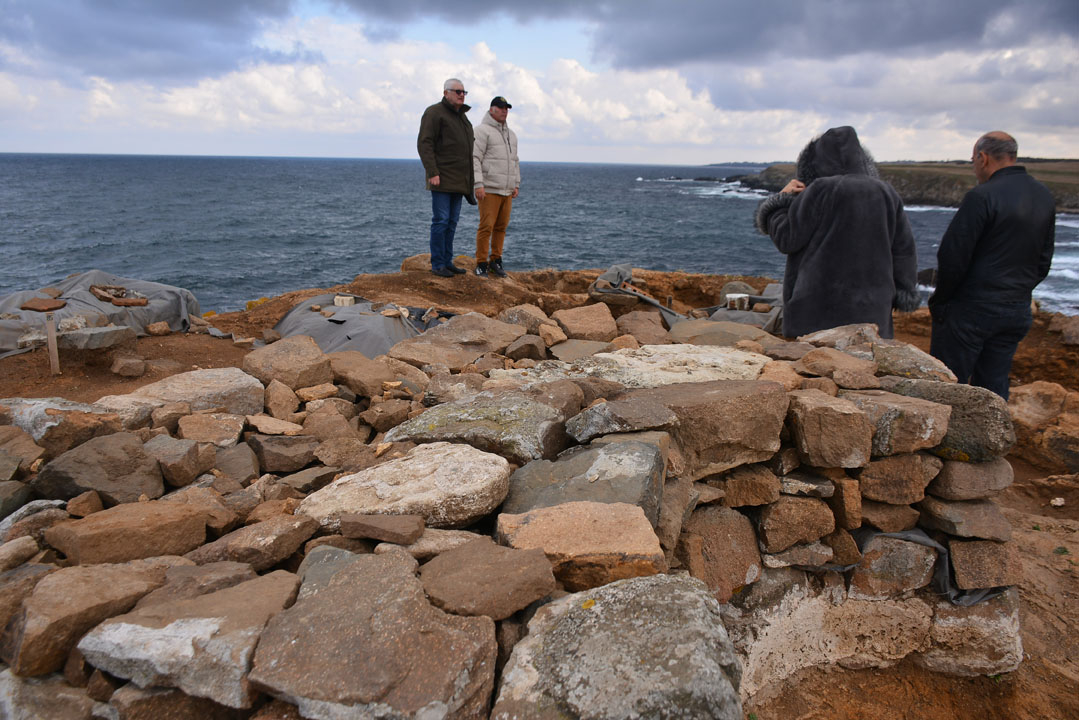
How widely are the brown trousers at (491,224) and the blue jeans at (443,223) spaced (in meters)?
0.33

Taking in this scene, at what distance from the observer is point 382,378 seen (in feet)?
13.5

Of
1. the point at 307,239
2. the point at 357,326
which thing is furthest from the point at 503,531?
the point at 307,239

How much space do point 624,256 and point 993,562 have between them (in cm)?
2608

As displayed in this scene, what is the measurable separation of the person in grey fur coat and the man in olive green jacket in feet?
12.4

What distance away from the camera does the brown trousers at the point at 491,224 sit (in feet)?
25.9

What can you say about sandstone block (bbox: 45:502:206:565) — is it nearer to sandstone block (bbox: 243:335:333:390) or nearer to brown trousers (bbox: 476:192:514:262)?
sandstone block (bbox: 243:335:333:390)

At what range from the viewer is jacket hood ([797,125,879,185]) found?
191 inches

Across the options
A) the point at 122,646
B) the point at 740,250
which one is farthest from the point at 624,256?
the point at 122,646

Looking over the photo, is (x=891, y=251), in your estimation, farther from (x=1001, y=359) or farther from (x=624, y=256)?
(x=624, y=256)

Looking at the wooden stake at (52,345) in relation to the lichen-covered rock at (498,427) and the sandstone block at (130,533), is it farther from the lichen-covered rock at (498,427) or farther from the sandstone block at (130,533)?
the lichen-covered rock at (498,427)

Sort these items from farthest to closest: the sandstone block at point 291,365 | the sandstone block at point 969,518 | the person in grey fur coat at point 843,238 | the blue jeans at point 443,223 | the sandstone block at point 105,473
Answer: the blue jeans at point 443,223, the person in grey fur coat at point 843,238, the sandstone block at point 291,365, the sandstone block at point 969,518, the sandstone block at point 105,473

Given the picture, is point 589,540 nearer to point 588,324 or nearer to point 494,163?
point 588,324

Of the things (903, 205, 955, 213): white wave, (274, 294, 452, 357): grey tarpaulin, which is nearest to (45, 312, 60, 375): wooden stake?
(274, 294, 452, 357): grey tarpaulin

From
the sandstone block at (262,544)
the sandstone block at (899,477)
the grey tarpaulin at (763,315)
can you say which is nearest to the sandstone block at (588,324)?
the grey tarpaulin at (763,315)
